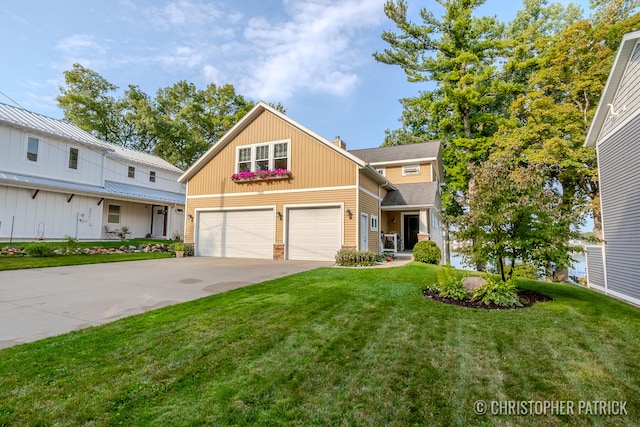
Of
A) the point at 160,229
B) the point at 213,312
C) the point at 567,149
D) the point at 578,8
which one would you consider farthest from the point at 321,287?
the point at 578,8

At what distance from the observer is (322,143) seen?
12.7m

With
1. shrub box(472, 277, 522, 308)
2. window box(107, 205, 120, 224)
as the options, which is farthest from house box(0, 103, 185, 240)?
shrub box(472, 277, 522, 308)

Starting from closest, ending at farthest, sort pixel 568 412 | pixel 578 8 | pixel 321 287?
1. pixel 568 412
2. pixel 321 287
3. pixel 578 8

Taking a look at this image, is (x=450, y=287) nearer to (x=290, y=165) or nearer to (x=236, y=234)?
(x=290, y=165)

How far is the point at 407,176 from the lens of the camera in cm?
1888

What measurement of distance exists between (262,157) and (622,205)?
1282 cm

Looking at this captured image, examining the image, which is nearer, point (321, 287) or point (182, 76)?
point (321, 287)

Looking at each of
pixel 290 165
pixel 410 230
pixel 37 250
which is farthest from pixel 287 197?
pixel 37 250

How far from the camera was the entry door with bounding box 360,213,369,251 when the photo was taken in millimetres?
12125

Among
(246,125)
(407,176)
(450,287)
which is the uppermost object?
(246,125)

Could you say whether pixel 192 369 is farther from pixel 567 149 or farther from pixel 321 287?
pixel 567 149

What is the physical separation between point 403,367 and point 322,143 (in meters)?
10.8

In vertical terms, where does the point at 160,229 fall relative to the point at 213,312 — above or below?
above

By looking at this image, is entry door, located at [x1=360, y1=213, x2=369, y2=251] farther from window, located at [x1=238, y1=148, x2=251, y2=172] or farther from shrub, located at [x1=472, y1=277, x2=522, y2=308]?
shrub, located at [x1=472, y1=277, x2=522, y2=308]
